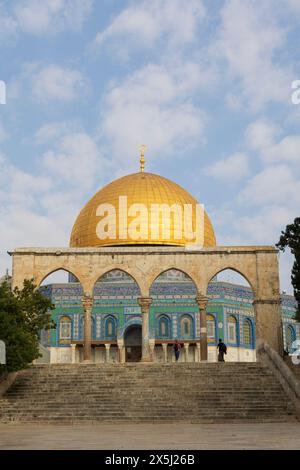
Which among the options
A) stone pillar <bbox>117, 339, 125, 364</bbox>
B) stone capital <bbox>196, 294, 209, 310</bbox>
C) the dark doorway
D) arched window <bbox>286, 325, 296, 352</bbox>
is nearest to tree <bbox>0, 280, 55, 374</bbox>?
stone capital <bbox>196, 294, 209, 310</bbox>

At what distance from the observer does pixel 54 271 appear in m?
20.5

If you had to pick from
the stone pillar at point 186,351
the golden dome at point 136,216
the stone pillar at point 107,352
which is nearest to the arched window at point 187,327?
the stone pillar at point 186,351

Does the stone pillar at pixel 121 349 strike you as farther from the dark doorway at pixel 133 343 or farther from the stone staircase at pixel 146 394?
the stone staircase at pixel 146 394

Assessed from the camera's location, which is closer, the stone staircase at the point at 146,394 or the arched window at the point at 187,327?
the stone staircase at the point at 146,394

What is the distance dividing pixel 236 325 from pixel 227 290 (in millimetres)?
1872

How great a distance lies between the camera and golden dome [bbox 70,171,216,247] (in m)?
25.9

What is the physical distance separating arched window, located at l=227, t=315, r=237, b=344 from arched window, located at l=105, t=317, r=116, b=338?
230 inches

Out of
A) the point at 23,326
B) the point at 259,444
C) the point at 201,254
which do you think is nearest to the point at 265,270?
the point at 201,254

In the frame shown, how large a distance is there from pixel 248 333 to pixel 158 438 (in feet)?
80.8

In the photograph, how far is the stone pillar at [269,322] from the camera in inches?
778

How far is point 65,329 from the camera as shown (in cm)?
3178

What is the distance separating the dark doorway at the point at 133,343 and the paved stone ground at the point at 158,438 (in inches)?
719

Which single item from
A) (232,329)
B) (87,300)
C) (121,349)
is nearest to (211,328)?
(232,329)

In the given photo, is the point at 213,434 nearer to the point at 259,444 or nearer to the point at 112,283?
the point at 259,444
